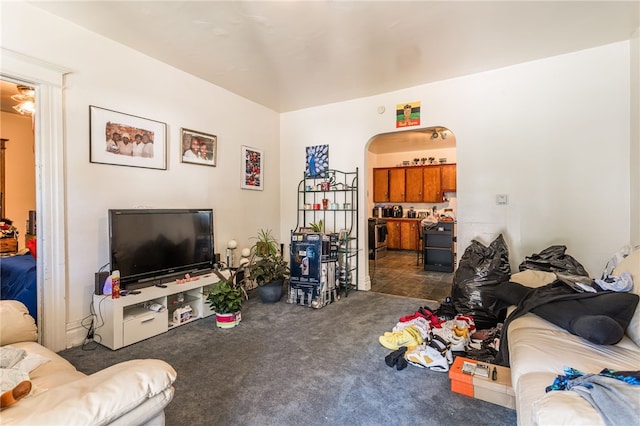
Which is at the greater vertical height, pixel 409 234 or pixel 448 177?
pixel 448 177

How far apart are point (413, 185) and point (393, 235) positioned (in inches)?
56.1

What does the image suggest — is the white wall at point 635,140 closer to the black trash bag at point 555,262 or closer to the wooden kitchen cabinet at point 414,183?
the black trash bag at point 555,262

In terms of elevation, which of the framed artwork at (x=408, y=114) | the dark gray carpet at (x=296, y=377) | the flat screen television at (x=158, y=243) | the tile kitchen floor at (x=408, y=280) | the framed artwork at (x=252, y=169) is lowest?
the dark gray carpet at (x=296, y=377)

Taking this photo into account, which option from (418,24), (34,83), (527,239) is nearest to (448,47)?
(418,24)

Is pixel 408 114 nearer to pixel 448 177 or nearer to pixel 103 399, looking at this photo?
pixel 103 399

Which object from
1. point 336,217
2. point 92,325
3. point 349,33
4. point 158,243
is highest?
point 349,33

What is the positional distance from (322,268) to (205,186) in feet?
5.72

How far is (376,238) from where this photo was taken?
6832mm

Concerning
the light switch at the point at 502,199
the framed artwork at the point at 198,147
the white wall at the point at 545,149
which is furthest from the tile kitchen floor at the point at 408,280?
the framed artwork at the point at 198,147

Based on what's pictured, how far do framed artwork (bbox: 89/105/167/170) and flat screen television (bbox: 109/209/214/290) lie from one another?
0.54 m

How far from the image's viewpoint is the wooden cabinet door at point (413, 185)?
7906mm

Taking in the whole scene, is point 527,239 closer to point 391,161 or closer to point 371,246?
point 371,246

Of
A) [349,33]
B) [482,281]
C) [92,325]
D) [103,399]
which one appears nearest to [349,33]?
[349,33]

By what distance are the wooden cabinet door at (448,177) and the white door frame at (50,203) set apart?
7252 mm
